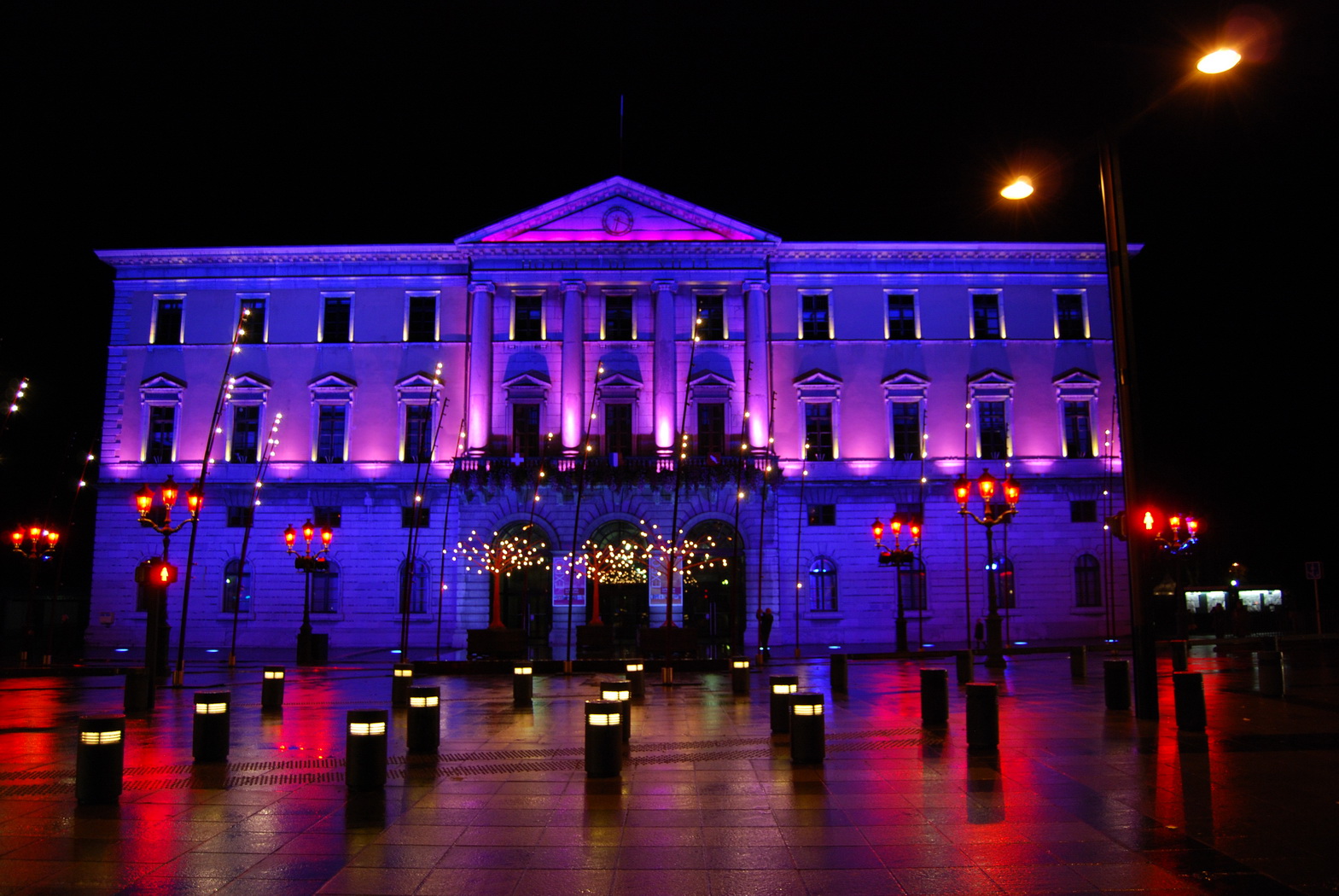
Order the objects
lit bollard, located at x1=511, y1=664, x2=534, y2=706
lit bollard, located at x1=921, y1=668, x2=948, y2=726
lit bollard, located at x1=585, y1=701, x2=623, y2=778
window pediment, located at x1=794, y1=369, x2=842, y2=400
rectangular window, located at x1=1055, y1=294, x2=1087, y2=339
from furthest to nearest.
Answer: rectangular window, located at x1=1055, y1=294, x2=1087, y2=339, window pediment, located at x1=794, y1=369, x2=842, y2=400, lit bollard, located at x1=511, y1=664, x2=534, y2=706, lit bollard, located at x1=921, y1=668, x2=948, y2=726, lit bollard, located at x1=585, y1=701, x2=623, y2=778

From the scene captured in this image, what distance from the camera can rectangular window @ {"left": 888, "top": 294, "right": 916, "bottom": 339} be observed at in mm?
47344

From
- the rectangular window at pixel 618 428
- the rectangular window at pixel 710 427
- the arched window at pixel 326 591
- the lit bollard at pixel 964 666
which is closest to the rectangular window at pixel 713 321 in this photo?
the rectangular window at pixel 710 427

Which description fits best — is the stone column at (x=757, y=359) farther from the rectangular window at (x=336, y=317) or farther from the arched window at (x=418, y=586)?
the rectangular window at (x=336, y=317)

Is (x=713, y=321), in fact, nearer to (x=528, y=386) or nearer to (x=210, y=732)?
(x=528, y=386)

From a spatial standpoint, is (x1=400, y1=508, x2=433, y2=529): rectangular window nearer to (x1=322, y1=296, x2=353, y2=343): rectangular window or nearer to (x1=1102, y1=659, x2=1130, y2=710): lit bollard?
(x1=322, y1=296, x2=353, y2=343): rectangular window

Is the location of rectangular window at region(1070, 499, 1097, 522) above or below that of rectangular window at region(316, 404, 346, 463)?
below

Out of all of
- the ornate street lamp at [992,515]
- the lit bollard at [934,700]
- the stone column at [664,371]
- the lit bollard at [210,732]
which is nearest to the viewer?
the lit bollard at [210,732]

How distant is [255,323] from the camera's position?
47.0m

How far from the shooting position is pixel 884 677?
26656mm

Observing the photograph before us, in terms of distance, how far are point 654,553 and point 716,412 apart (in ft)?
22.5

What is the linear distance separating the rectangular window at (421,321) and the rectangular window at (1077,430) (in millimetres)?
28742

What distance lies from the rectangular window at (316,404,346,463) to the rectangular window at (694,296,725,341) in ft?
53.7

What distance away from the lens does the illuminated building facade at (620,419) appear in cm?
4450

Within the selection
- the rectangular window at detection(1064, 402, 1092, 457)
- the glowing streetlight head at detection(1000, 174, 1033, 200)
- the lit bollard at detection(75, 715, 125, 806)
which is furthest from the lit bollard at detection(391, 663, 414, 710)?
the rectangular window at detection(1064, 402, 1092, 457)
